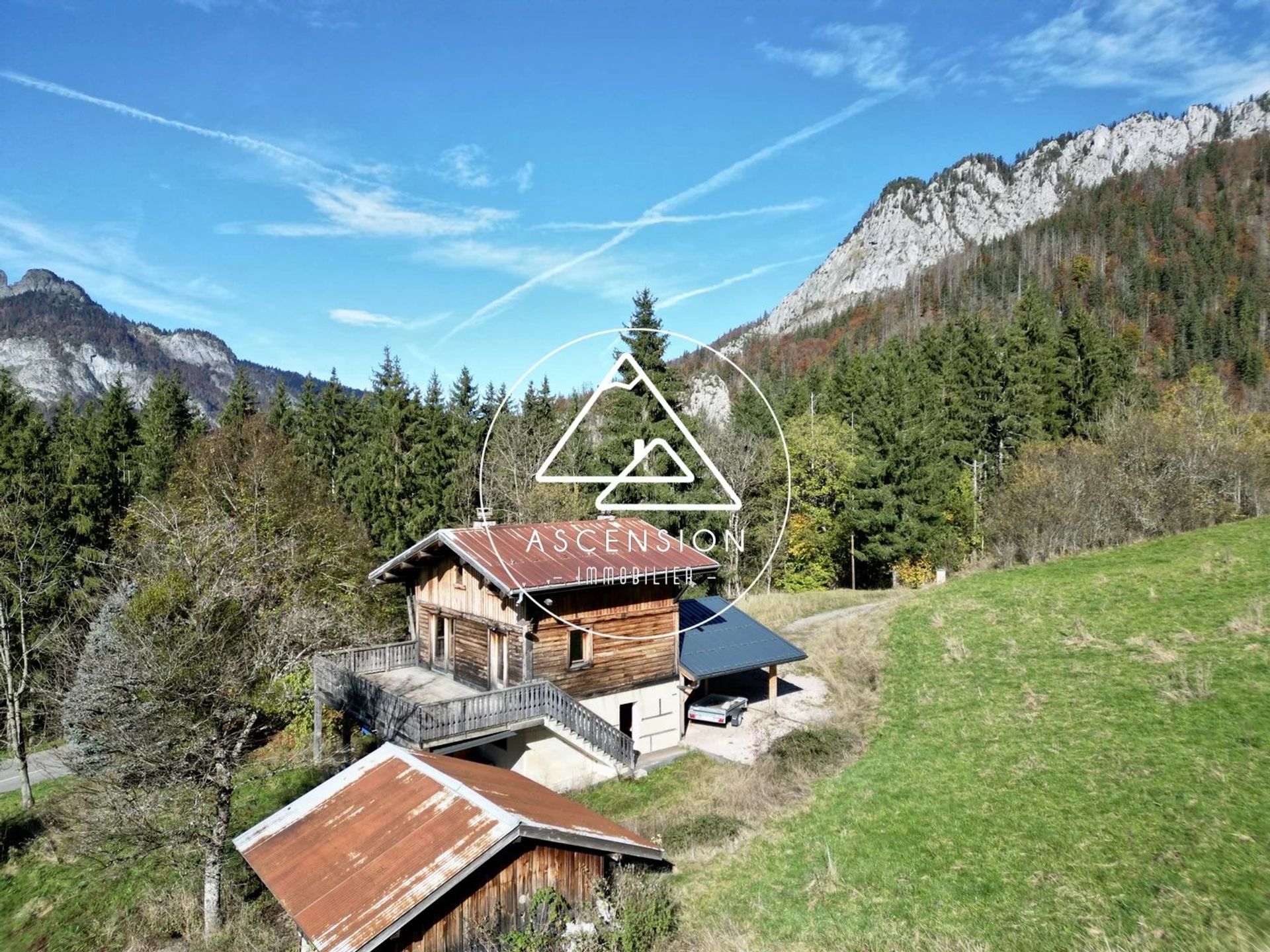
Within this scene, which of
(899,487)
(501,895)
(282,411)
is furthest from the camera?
(282,411)

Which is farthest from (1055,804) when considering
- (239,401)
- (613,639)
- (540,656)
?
(239,401)

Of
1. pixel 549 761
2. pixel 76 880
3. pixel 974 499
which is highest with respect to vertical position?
pixel 974 499

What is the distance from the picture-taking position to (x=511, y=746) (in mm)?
19953

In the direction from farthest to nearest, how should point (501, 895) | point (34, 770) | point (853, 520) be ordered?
1. point (853, 520)
2. point (34, 770)
3. point (501, 895)

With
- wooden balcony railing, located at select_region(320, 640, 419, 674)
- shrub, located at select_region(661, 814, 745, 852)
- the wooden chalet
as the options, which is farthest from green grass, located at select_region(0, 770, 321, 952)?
shrub, located at select_region(661, 814, 745, 852)

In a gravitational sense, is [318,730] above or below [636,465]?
below

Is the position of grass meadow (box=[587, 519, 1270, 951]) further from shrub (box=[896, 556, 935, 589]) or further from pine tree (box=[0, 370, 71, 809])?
shrub (box=[896, 556, 935, 589])

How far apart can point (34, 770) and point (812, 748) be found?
30.0 meters

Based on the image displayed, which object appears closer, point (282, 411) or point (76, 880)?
point (76, 880)

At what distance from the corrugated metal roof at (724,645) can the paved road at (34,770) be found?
75.4ft

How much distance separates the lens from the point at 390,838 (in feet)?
36.1

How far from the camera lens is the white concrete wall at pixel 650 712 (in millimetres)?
21727

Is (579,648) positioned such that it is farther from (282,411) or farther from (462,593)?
(282,411)

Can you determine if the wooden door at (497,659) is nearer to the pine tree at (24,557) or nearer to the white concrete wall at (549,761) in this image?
the white concrete wall at (549,761)
